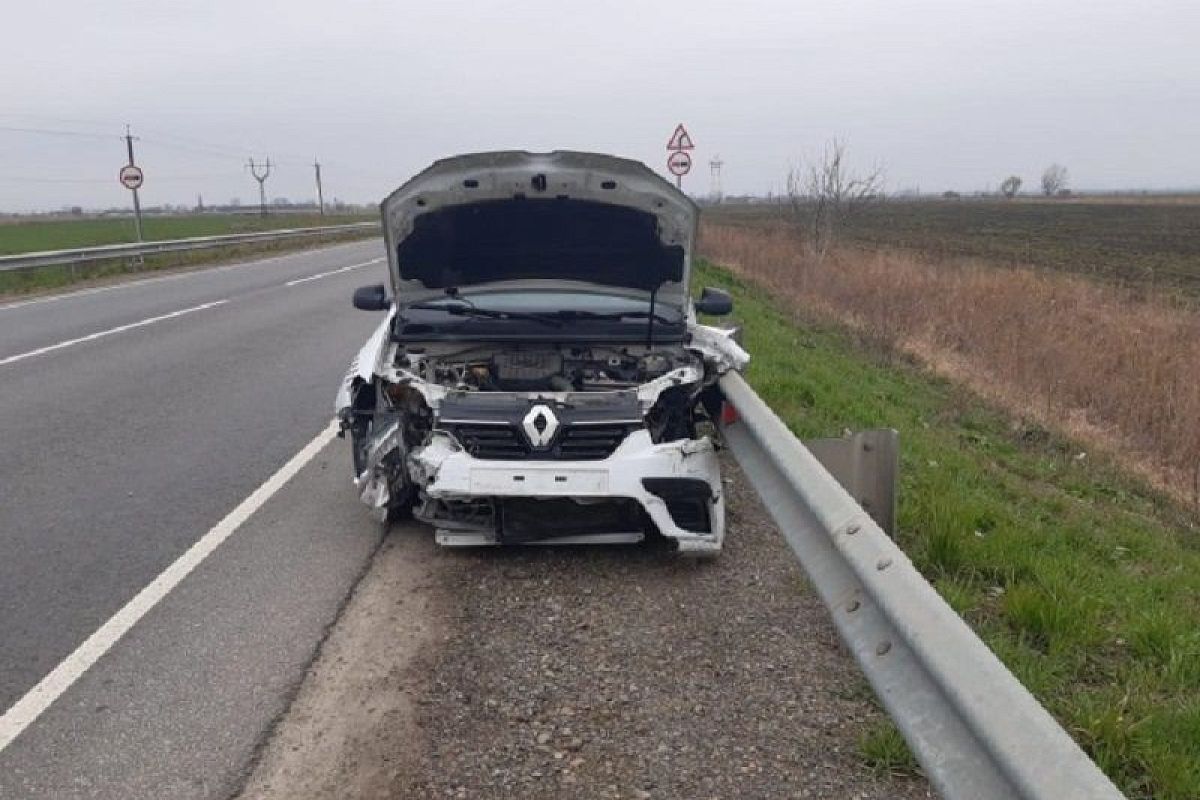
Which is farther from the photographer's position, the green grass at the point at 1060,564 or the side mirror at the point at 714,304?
the side mirror at the point at 714,304

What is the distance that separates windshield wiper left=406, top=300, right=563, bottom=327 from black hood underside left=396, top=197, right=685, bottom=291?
185 millimetres

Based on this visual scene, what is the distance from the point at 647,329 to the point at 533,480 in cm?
121

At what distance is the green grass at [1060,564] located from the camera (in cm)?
312

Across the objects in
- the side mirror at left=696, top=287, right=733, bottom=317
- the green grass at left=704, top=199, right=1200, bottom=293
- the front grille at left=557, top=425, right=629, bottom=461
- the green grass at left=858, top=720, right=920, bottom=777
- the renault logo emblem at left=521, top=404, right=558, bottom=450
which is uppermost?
the side mirror at left=696, top=287, right=733, bottom=317

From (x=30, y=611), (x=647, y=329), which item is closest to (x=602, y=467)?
(x=647, y=329)

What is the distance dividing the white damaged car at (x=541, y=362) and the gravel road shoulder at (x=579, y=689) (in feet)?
0.97

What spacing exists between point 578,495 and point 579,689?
1084 millimetres

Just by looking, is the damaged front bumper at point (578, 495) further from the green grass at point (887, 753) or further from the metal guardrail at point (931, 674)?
the green grass at point (887, 753)

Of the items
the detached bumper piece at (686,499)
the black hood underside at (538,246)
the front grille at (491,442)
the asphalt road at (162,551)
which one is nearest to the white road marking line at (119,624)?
the asphalt road at (162,551)

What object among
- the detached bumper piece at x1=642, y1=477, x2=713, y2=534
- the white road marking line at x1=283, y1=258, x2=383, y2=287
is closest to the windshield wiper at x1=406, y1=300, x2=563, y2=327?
the detached bumper piece at x1=642, y1=477, x2=713, y2=534

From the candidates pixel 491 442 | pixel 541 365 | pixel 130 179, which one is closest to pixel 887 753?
pixel 491 442

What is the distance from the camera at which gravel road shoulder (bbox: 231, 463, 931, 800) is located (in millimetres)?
2902

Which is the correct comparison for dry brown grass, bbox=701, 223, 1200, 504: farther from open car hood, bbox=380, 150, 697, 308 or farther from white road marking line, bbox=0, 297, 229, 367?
white road marking line, bbox=0, 297, 229, 367

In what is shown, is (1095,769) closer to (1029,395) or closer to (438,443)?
(438,443)
